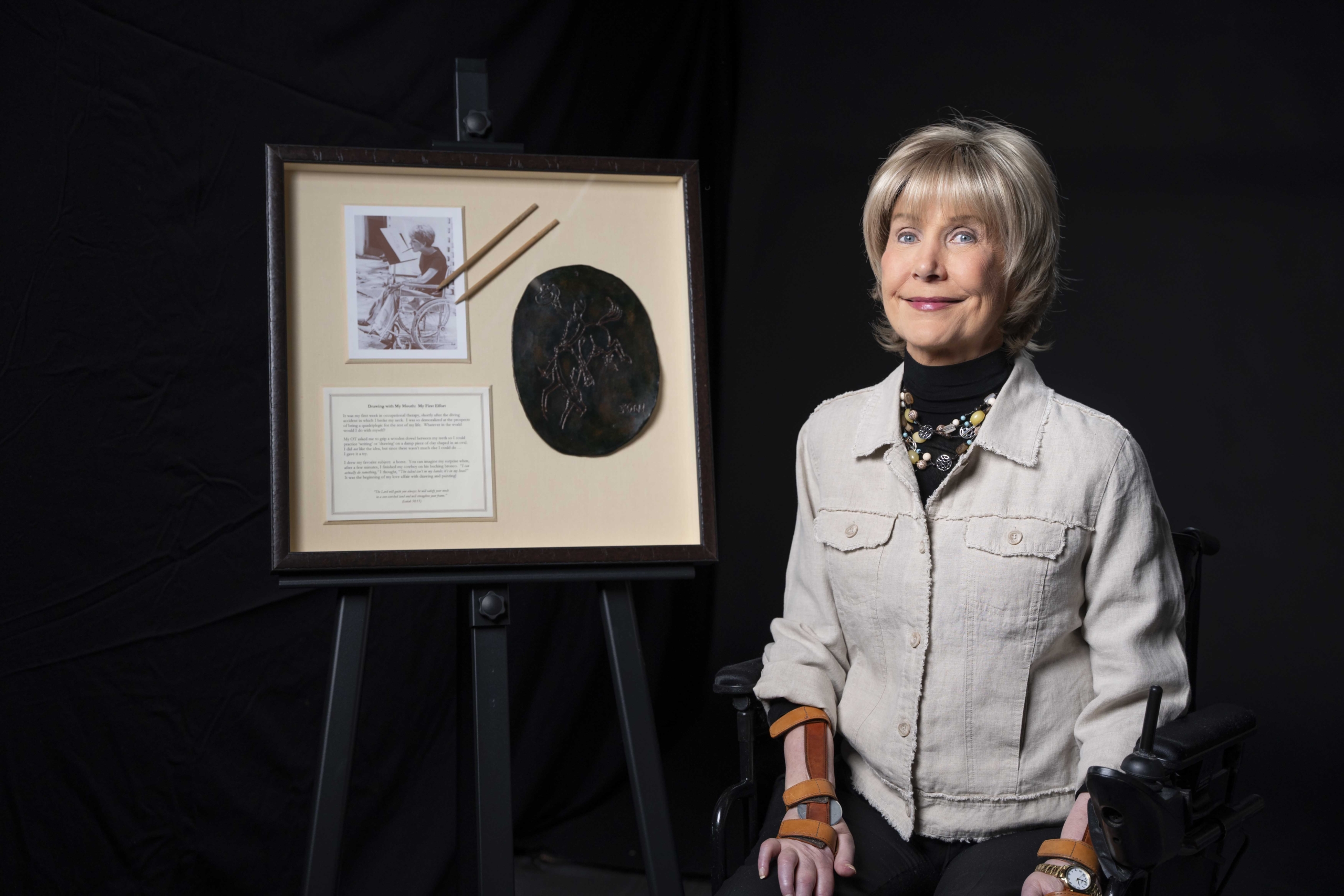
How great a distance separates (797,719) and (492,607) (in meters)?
0.46

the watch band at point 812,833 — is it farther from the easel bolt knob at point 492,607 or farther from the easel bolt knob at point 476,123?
the easel bolt knob at point 476,123

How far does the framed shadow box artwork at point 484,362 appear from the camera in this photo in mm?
1548

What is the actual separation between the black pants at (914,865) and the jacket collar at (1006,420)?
19.7 inches

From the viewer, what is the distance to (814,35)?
3.06 metres

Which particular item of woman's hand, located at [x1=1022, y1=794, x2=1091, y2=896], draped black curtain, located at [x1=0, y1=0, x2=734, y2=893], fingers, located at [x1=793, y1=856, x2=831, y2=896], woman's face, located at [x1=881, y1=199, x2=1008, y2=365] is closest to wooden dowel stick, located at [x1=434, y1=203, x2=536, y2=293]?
woman's face, located at [x1=881, y1=199, x2=1008, y2=365]

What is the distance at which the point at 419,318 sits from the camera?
1.59 metres

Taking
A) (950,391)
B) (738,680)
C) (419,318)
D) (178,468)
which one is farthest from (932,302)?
(178,468)

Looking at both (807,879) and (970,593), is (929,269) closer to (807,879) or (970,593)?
(970,593)

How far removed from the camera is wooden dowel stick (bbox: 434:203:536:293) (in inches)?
63.2

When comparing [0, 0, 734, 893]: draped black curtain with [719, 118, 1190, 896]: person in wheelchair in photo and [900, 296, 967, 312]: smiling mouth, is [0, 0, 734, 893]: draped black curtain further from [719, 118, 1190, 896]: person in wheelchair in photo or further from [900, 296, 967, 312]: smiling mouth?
[900, 296, 967, 312]: smiling mouth

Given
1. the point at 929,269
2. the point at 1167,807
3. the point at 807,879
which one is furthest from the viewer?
the point at 929,269

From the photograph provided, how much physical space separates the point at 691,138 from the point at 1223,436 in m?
1.56

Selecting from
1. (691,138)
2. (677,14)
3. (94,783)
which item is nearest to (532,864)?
(94,783)

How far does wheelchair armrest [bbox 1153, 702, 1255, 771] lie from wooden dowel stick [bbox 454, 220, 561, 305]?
3.45ft
